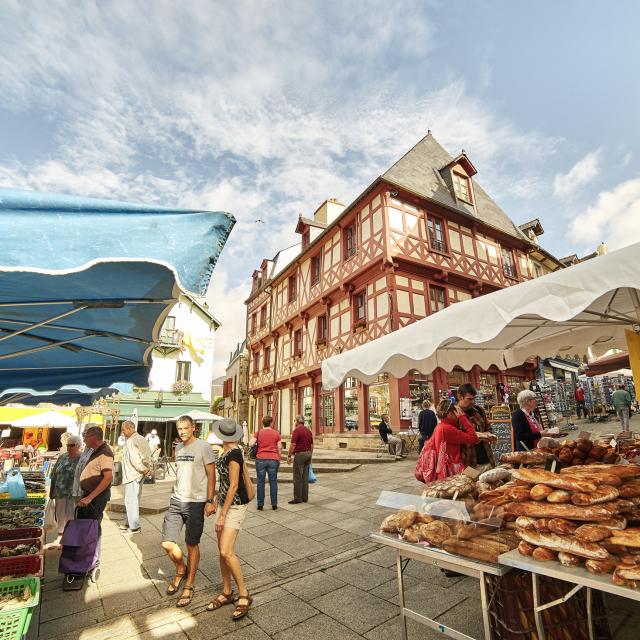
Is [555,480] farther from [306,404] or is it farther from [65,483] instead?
[306,404]

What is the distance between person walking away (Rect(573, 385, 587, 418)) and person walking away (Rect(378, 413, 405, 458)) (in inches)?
478

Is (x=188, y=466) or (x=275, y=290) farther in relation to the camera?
(x=275, y=290)

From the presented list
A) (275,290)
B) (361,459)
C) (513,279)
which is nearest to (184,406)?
(275,290)

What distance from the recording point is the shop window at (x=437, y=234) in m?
15.9

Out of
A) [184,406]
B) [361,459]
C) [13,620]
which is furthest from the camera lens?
[184,406]

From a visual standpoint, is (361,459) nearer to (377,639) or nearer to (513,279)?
(377,639)

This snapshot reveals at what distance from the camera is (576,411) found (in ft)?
66.2

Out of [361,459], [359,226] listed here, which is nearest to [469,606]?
[361,459]

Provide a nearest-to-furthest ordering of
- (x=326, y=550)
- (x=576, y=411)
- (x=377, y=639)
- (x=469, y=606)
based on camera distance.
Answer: (x=377, y=639)
(x=469, y=606)
(x=326, y=550)
(x=576, y=411)

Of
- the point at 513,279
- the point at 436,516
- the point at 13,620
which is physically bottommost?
the point at 13,620

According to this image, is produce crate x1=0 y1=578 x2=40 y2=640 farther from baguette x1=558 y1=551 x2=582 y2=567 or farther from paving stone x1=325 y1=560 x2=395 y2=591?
baguette x1=558 y1=551 x2=582 y2=567

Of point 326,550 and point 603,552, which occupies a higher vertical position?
point 603,552

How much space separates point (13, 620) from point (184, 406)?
76.7 feet

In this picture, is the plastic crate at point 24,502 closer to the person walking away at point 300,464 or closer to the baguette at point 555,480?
the person walking away at point 300,464
